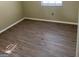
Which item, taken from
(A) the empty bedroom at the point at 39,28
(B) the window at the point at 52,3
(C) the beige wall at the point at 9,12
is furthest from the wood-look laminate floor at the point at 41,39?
(B) the window at the point at 52,3

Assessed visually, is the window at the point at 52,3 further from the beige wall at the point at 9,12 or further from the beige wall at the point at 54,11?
the beige wall at the point at 9,12

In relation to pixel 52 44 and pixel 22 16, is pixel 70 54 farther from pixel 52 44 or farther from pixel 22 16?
pixel 22 16

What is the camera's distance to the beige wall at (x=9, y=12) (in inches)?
146

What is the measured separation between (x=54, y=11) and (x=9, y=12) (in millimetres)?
1644

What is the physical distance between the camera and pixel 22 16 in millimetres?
4863

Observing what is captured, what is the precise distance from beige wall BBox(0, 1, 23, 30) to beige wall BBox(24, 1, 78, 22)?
370 millimetres

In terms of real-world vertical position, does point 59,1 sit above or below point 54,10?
above

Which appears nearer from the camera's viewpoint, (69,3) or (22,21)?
(69,3)

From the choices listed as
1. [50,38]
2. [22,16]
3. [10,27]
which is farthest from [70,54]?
[22,16]

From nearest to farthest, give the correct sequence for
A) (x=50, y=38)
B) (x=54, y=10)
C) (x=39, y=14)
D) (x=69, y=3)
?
1. (x=50, y=38)
2. (x=69, y=3)
3. (x=54, y=10)
4. (x=39, y=14)

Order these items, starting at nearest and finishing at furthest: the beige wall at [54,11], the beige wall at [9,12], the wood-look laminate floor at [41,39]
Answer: the wood-look laminate floor at [41,39] → the beige wall at [9,12] → the beige wall at [54,11]

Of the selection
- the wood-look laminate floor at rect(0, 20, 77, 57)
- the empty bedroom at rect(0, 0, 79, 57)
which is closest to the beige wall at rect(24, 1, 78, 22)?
the empty bedroom at rect(0, 0, 79, 57)

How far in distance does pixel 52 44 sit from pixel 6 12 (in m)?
1.92

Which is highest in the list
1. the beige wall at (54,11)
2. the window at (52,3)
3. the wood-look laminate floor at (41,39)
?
the window at (52,3)
